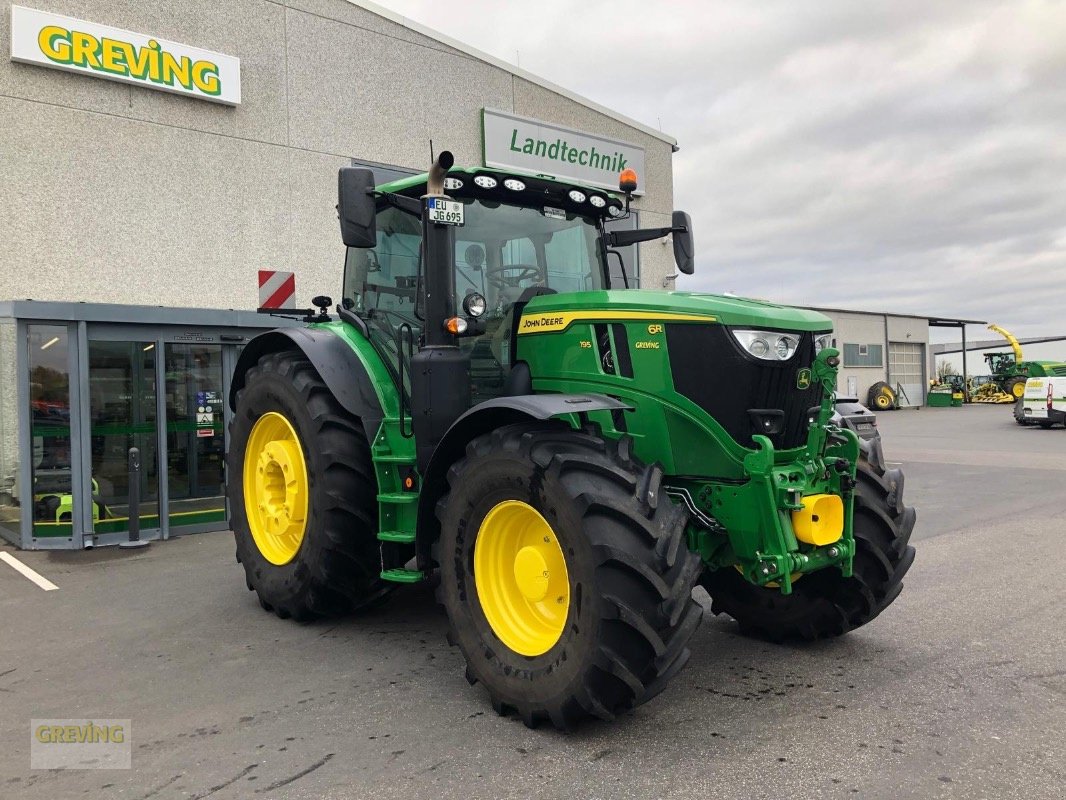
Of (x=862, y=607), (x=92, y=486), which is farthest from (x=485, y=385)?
(x=92, y=486)

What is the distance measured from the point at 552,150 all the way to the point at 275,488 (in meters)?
11.1

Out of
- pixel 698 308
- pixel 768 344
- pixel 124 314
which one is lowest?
pixel 768 344

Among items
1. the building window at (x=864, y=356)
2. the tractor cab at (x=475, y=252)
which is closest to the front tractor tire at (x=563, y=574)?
the tractor cab at (x=475, y=252)

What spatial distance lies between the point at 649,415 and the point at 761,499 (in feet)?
2.18

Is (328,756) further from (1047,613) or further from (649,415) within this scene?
(1047,613)

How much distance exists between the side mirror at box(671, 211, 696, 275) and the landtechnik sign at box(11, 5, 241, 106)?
825 cm

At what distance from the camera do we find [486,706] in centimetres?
396

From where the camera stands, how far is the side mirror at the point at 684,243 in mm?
5387

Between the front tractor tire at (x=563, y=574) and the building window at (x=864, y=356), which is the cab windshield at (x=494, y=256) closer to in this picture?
the front tractor tire at (x=563, y=574)

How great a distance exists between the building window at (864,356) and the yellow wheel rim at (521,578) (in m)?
37.3

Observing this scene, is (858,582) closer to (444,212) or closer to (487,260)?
(487,260)

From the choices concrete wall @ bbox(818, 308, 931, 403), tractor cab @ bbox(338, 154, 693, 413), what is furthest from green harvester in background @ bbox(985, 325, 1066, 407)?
tractor cab @ bbox(338, 154, 693, 413)

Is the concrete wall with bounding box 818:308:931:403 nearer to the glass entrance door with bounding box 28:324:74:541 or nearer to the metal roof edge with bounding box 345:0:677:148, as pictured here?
the metal roof edge with bounding box 345:0:677:148

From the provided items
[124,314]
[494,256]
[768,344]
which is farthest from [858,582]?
[124,314]
